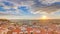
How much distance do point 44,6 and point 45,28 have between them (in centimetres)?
25

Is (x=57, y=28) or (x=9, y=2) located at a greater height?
(x=9, y=2)

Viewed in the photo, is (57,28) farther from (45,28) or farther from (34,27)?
(34,27)

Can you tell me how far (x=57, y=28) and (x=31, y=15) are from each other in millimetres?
331

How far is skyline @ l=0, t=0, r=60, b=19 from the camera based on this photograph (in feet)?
5.18

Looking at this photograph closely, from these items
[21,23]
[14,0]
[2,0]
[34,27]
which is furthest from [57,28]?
[2,0]

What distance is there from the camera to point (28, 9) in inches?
62.9

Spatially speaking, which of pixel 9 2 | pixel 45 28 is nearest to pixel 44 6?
pixel 45 28

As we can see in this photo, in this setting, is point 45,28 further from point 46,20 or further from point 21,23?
point 21,23

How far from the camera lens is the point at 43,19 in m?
1.57

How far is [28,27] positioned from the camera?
1.57 m

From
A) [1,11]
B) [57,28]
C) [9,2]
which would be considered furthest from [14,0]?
[57,28]

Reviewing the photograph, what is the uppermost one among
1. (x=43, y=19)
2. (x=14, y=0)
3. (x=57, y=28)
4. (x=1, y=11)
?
(x=14, y=0)

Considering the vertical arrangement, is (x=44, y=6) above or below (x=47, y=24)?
above

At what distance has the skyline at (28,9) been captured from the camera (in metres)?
1.58
